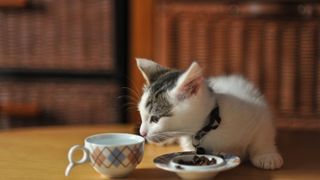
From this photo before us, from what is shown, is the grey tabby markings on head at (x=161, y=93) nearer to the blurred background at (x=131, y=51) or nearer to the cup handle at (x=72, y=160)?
the cup handle at (x=72, y=160)

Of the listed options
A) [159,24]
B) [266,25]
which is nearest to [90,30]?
[159,24]

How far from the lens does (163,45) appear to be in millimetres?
1606

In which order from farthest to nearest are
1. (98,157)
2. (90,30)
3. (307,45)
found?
(90,30), (307,45), (98,157)

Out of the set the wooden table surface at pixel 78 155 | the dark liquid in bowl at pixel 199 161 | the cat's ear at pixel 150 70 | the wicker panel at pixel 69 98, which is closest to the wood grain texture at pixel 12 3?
the wicker panel at pixel 69 98

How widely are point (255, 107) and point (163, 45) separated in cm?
50

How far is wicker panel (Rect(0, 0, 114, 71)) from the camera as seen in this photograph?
1.67m

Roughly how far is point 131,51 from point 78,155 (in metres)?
0.54

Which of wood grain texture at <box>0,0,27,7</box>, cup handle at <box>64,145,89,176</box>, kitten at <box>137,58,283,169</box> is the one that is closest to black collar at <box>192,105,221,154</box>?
kitten at <box>137,58,283,169</box>

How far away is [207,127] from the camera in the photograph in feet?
3.55

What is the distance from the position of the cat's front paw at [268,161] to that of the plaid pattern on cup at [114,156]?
268 millimetres

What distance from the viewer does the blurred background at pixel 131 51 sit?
5.01 feet

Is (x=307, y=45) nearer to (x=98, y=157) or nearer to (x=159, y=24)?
(x=159, y=24)

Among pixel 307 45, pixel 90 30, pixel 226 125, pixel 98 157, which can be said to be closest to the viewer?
pixel 98 157

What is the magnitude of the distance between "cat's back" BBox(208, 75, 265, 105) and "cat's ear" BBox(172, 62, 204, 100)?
0.53ft
